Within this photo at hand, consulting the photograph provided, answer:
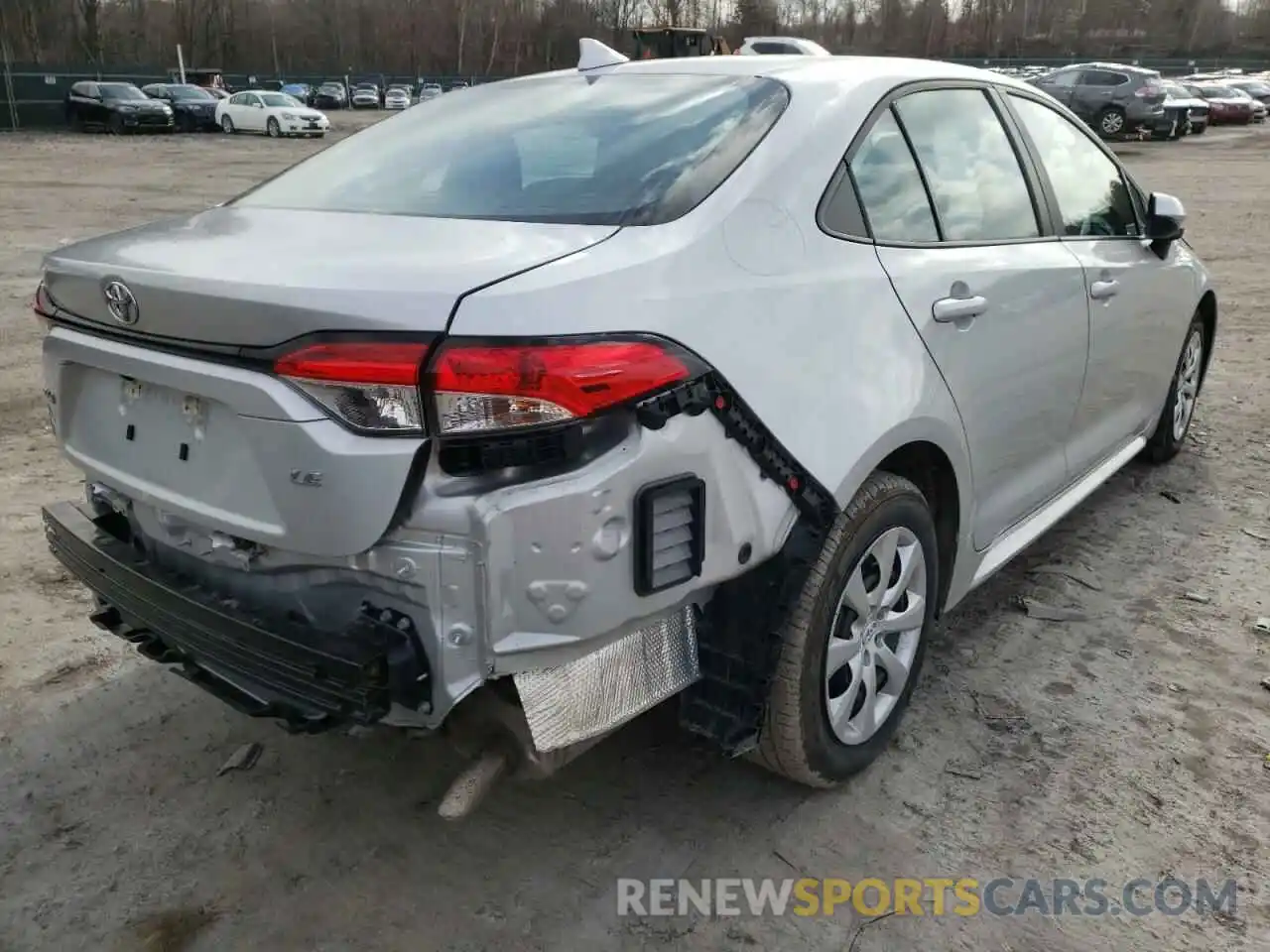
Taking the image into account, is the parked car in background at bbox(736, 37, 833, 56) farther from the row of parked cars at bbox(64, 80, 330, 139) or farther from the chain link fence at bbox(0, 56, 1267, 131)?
the row of parked cars at bbox(64, 80, 330, 139)

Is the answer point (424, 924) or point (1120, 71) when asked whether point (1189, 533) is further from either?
point (1120, 71)

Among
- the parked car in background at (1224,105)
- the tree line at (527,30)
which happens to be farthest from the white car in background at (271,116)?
the tree line at (527,30)

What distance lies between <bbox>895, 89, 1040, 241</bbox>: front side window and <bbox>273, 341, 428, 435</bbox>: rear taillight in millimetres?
1670

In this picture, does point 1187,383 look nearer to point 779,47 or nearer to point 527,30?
point 779,47

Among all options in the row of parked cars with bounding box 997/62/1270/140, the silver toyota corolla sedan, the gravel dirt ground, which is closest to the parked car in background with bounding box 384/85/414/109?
the row of parked cars with bounding box 997/62/1270/140

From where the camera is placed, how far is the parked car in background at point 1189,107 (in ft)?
93.8

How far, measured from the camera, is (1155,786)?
8.98ft

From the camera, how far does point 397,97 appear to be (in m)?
52.6

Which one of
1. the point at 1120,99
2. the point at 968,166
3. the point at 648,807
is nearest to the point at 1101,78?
the point at 1120,99

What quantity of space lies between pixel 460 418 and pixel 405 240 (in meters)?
0.53

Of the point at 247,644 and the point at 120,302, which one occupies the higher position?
the point at 120,302

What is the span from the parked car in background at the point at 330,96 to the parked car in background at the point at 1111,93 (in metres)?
37.8

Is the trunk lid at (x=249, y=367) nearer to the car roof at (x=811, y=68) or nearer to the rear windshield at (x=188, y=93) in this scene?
the car roof at (x=811, y=68)

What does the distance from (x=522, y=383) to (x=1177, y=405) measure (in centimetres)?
412
